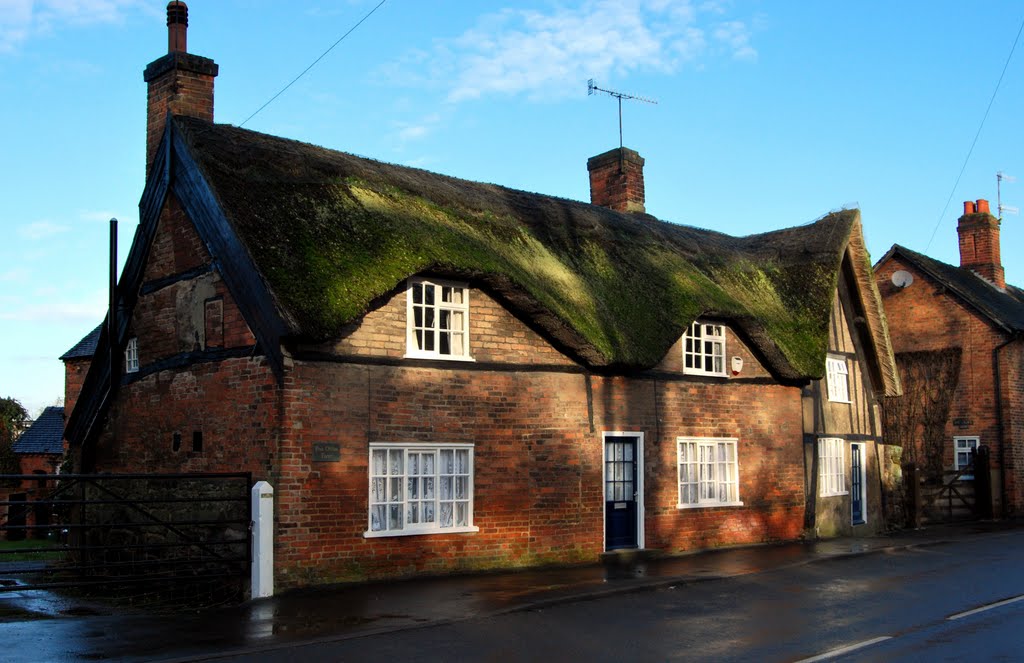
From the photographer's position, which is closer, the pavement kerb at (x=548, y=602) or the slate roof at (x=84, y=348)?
the pavement kerb at (x=548, y=602)

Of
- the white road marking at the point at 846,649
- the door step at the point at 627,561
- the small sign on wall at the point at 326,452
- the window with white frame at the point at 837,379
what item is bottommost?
the door step at the point at 627,561

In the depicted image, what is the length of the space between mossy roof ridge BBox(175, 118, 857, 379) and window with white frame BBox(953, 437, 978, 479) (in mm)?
10783

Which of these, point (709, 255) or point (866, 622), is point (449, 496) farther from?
point (709, 255)

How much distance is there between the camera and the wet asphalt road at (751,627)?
9.22 m

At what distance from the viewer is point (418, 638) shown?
1006 centimetres

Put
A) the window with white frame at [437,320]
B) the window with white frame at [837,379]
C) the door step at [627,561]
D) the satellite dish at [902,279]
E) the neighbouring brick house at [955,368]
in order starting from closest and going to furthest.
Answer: the window with white frame at [437,320] → the door step at [627,561] → the window with white frame at [837,379] → the neighbouring brick house at [955,368] → the satellite dish at [902,279]

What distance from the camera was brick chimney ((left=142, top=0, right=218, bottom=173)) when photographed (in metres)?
16.9

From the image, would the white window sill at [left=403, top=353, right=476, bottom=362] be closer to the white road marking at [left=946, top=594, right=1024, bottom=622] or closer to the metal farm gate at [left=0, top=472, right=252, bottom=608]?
the metal farm gate at [left=0, top=472, right=252, bottom=608]

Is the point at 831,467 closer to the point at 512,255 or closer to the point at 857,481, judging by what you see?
the point at 857,481

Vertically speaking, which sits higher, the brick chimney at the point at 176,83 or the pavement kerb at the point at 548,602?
the brick chimney at the point at 176,83

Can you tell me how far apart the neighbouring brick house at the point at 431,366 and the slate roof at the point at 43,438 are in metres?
20.7

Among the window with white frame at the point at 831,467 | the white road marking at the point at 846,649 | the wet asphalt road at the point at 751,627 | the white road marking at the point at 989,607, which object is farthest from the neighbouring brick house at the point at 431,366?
the white road marking at the point at 846,649

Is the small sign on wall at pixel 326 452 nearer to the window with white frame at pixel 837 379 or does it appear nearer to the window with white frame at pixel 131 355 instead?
the window with white frame at pixel 131 355

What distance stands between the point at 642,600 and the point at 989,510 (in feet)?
61.0
